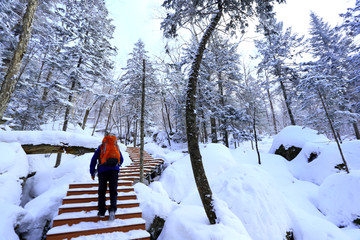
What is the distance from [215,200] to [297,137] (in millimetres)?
14577

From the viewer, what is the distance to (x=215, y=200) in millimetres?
3840

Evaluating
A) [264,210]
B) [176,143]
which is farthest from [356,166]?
[176,143]

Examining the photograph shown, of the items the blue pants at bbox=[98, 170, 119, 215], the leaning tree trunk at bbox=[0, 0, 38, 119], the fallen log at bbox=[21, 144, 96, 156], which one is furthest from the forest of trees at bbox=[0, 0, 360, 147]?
the blue pants at bbox=[98, 170, 119, 215]

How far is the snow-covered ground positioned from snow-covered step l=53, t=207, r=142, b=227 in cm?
42

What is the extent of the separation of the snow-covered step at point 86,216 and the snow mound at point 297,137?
50.4 feet

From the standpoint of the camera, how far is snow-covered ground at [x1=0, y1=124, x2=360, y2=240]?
3688mm

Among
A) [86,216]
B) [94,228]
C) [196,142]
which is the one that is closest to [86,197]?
[86,216]

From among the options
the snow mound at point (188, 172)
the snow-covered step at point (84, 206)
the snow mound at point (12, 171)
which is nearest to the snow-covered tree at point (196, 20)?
the snow-covered step at point (84, 206)

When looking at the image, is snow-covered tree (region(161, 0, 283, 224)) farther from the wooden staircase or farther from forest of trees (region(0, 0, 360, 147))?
the wooden staircase

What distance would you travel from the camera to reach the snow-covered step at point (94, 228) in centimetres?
322

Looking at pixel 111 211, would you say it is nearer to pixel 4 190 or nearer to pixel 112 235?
pixel 112 235

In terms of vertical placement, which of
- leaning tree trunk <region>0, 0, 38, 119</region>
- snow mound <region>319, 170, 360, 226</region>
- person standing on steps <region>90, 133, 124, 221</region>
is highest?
leaning tree trunk <region>0, 0, 38, 119</region>

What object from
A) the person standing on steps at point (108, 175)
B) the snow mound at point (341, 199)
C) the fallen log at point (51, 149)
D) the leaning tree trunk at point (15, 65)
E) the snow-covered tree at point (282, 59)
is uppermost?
the snow-covered tree at point (282, 59)

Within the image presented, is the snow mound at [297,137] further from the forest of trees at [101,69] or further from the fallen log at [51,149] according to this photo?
the fallen log at [51,149]
